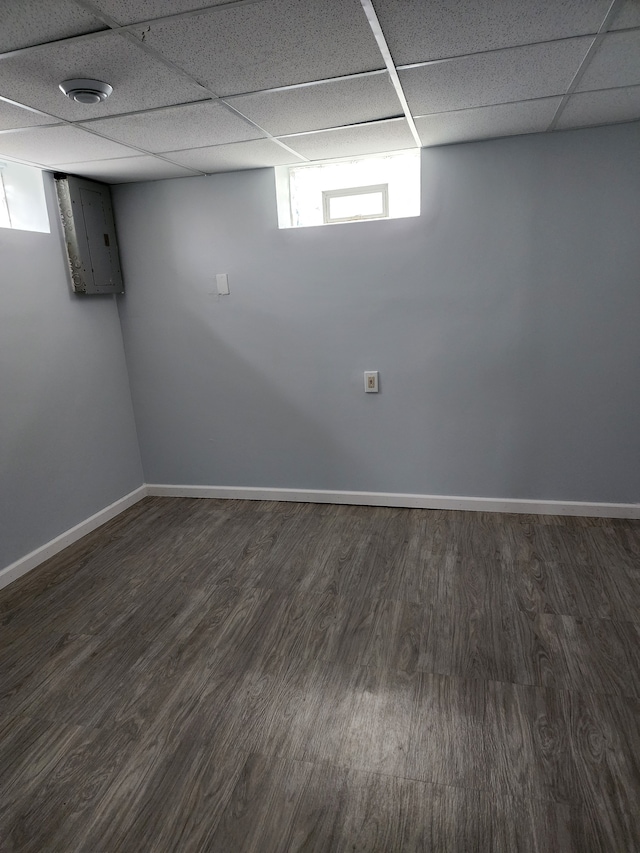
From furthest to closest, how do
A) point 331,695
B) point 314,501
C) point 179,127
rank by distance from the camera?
point 314,501, point 179,127, point 331,695

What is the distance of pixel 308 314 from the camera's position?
3.25 meters

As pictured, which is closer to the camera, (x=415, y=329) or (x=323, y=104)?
(x=323, y=104)

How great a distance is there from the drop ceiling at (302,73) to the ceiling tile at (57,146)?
0.5 inches

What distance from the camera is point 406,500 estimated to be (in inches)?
132

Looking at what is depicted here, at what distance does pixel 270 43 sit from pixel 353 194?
1709mm

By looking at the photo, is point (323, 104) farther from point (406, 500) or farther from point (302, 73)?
point (406, 500)

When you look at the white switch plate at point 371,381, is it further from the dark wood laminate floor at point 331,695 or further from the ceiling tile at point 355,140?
the ceiling tile at point 355,140

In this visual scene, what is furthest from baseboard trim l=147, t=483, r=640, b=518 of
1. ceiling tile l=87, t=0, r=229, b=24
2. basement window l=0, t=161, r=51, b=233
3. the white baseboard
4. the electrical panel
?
ceiling tile l=87, t=0, r=229, b=24

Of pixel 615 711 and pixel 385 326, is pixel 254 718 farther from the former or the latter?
pixel 385 326

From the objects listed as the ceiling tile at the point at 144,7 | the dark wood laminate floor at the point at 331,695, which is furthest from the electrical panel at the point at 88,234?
the ceiling tile at the point at 144,7

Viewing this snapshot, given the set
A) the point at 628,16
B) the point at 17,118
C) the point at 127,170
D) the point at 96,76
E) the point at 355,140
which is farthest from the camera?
the point at 127,170

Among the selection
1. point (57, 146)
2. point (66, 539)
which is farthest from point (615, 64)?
point (66, 539)

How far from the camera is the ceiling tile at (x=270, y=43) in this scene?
4.52 feet

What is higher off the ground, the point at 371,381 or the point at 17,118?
the point at 17,118
